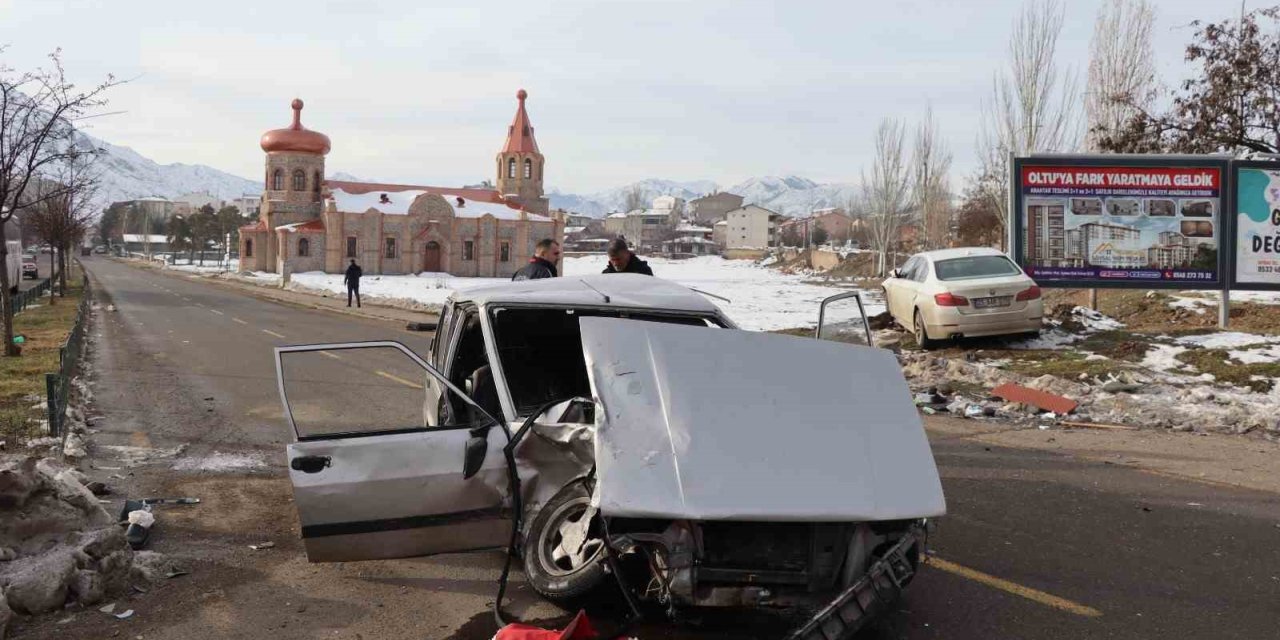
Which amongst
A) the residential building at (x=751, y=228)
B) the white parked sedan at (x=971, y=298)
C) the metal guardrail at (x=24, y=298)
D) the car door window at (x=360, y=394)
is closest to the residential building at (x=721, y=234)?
the residential building at (x=751, y=228)

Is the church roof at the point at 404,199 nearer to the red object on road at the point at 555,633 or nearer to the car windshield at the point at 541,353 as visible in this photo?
the car windshield at the point at 541,353

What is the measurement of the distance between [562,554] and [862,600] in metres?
1.46

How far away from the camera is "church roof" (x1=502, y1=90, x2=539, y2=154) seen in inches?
3440

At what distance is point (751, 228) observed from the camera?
16912 centimetres

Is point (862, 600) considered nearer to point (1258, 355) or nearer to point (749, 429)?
point (749, 429)

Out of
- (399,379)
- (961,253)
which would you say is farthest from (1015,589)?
(961,253)

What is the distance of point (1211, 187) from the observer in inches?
656

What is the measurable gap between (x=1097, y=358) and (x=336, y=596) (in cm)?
1224

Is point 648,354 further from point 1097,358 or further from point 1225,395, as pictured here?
point 1097,358

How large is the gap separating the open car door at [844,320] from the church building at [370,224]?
7289cm

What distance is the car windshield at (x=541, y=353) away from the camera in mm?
6676

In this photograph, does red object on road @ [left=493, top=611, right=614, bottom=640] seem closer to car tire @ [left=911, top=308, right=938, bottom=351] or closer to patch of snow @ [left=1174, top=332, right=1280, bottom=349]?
car tire @ [left=911, top=308, right=938, bottom=351]

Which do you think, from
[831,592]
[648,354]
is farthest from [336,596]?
[831,592]

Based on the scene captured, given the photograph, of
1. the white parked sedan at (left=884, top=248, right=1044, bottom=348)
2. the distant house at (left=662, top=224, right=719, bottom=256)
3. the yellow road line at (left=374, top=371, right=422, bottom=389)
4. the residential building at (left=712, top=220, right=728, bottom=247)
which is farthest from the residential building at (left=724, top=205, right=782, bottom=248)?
the yellow road line at (left=374, top=371, right=422, bottom=389)
